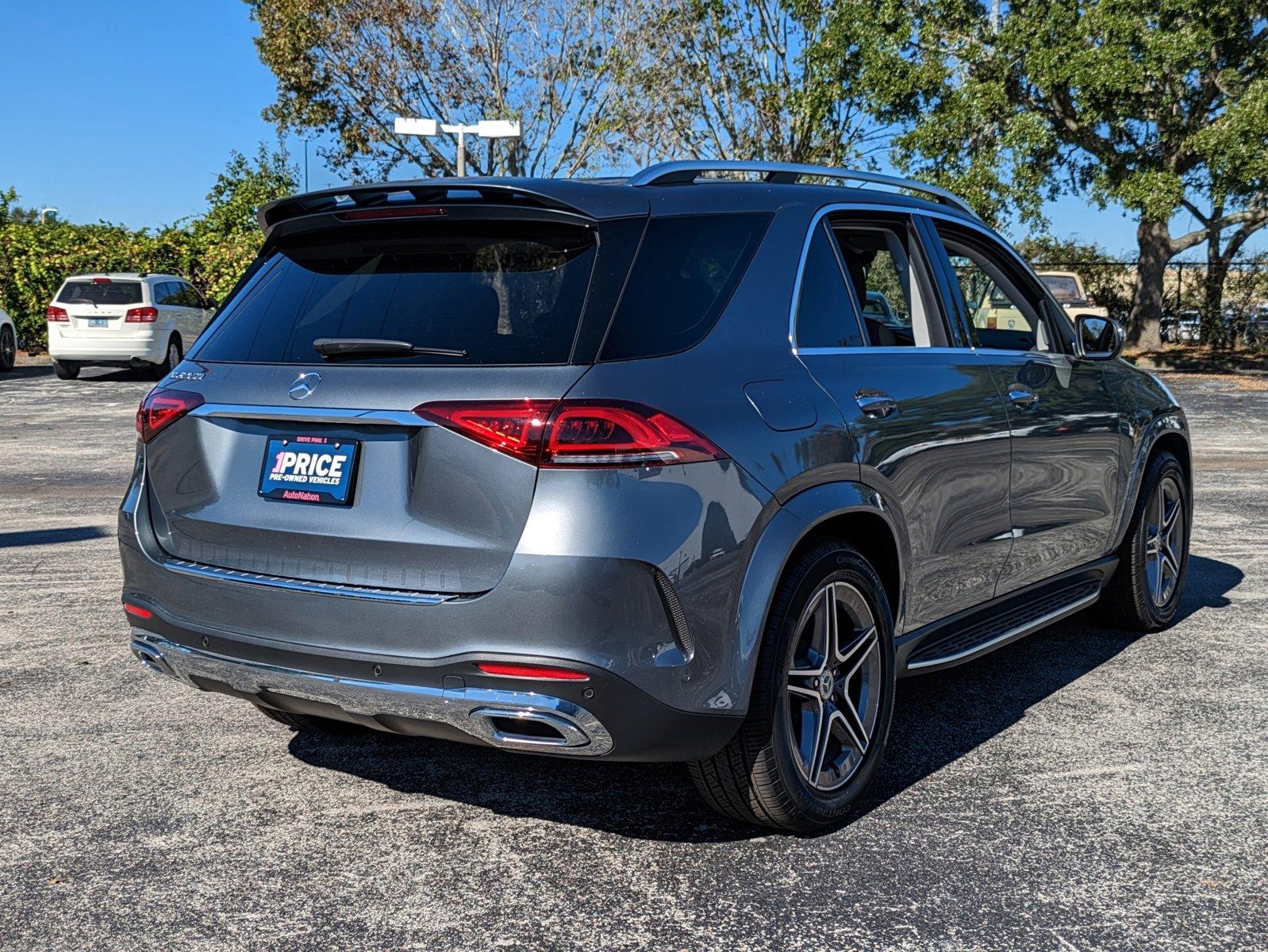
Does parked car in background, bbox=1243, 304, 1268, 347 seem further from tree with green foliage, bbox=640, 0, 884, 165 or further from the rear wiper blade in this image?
the rear wiper blade

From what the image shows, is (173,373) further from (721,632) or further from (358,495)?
(721,632)

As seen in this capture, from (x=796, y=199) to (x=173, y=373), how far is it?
190 cm

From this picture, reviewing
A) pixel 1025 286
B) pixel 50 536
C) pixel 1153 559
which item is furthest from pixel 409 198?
pixel 50 536

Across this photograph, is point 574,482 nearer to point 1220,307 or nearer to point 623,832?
point 623,832

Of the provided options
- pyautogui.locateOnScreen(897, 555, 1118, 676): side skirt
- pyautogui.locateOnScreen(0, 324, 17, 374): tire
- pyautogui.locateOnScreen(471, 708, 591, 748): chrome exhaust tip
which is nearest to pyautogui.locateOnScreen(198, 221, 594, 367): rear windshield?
pyautogui.locateOnScreen(471, 708, 591, 748): chrome exhaust tip

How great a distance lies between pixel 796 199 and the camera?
4168 mm

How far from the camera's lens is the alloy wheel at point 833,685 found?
3.82 meters

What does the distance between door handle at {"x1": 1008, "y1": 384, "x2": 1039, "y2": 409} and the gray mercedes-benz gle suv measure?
45cm

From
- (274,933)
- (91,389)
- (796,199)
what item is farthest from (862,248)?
(91,389)

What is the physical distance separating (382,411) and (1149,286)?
28.7m

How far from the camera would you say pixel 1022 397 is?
197 inches

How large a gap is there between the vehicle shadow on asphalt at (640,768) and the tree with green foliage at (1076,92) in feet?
64.5

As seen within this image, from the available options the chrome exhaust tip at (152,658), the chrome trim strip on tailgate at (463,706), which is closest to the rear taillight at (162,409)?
the chrome exhaust tip at (152,658)

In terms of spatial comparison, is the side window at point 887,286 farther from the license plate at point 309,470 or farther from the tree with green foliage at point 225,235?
the tree with green foliage at point 225,235
